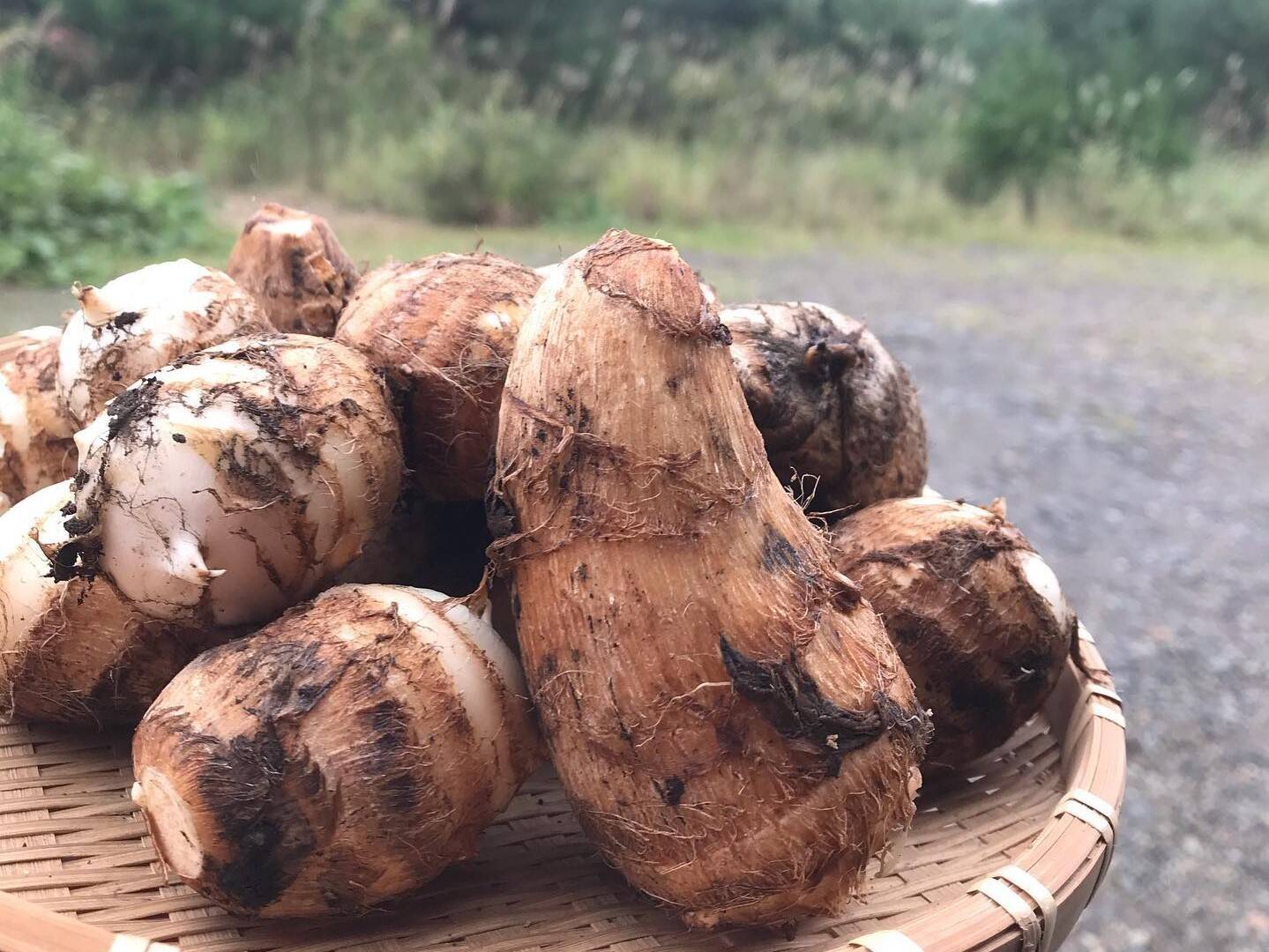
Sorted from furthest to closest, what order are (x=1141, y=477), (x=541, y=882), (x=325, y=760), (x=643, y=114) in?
(x=643, y=114), (x=1141, y=477), (x=541, y=882), (x=325, y=760)

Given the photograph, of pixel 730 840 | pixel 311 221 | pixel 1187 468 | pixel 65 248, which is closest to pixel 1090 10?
pixel 1187 468

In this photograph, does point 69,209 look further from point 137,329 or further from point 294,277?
point 137,329

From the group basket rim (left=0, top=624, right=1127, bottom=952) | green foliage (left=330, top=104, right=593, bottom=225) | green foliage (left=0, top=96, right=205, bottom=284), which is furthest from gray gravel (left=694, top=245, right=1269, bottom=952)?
green foliage (left=0, top=96, right=205, bottom=284)

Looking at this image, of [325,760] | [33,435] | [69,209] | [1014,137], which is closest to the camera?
[325,760]

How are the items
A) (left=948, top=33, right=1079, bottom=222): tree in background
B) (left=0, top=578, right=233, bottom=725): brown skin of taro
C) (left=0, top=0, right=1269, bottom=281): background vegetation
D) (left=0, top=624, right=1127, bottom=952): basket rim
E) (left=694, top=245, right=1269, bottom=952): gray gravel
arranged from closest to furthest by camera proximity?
(left=0, top=624, right=1127, bottom=952): basket rim, (left=0, top=578, right=233, bottom=725): brown skin of taro, (left=694, top=245, right=1269, bottom=952): gray gravel, (left=0, top=0, right=1269, bottom=281): background vegetation, (left=948, top=33, right=1079, bottom=222): tree in background

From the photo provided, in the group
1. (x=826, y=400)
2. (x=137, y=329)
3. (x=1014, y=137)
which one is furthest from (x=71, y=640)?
(x=1014, y=137)

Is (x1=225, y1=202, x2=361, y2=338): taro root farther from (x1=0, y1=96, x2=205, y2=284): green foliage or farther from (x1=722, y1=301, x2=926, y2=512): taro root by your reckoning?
(x1=0, y1=96, x2=205, y2=284): green foliage

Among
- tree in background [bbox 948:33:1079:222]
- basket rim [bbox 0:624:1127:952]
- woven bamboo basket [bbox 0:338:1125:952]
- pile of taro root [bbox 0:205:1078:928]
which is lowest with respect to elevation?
woven bamboo basket [bbox 0:338:1125:952]
